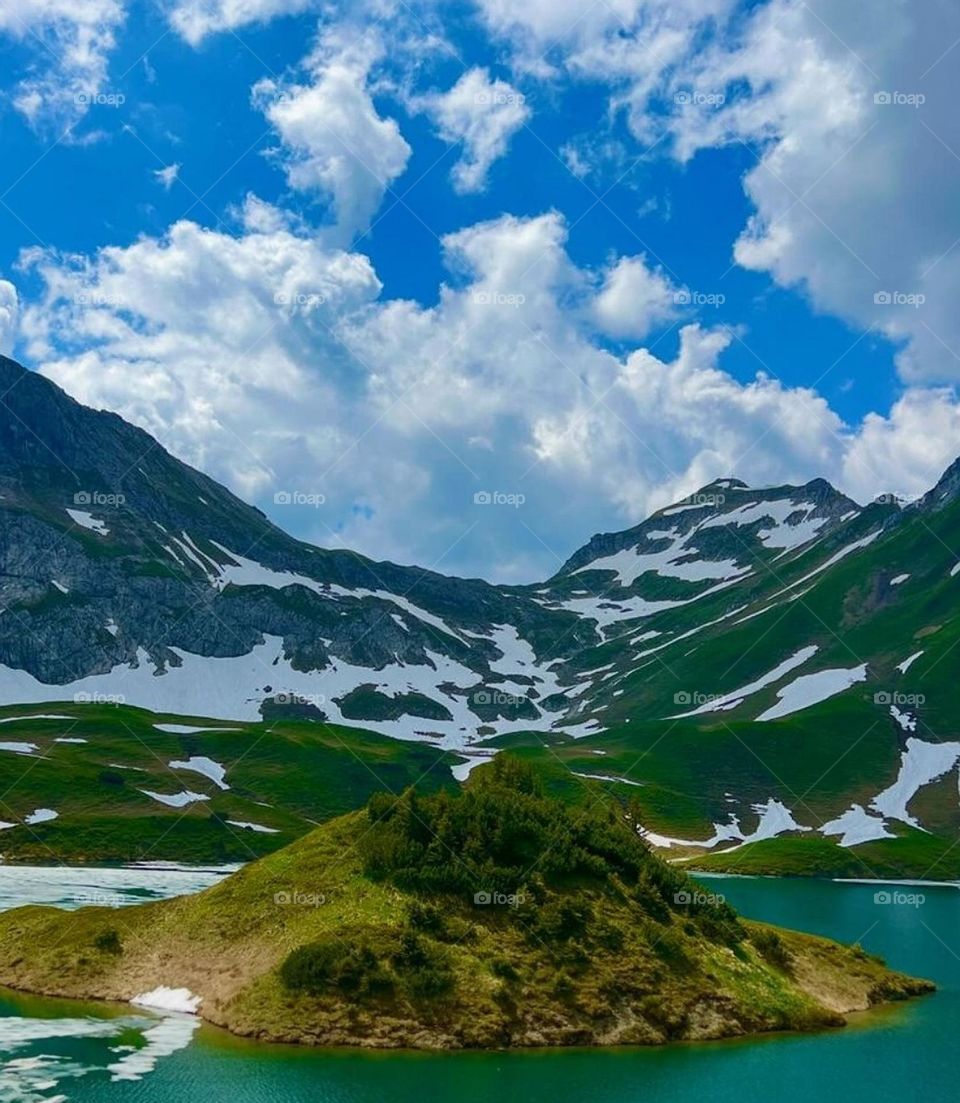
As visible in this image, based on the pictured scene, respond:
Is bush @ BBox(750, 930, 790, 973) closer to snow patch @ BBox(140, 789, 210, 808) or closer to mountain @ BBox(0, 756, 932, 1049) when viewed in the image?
mountain @ BBox(0, 756, 932, 1049)

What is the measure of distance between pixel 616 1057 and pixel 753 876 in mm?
140874

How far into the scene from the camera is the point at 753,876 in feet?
582

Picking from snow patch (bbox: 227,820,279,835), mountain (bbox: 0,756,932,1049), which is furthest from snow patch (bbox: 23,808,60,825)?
mountain (bbox: 0,756,932,1049)

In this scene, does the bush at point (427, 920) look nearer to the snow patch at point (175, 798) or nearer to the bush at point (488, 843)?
the bush at point (488, 843)

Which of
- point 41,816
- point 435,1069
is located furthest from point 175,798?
point 435,1069

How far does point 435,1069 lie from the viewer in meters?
44.1

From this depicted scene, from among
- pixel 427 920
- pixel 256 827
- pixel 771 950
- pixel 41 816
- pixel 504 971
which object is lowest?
pixel 771 950

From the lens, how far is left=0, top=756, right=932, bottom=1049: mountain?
4888cm

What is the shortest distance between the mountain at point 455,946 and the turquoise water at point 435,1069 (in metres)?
1.94

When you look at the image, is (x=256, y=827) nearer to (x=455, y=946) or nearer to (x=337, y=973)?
(x=455, y=946)

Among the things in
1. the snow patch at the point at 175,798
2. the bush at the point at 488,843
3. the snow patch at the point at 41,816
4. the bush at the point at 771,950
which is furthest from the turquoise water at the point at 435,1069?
the snow patch at the point at 175,798

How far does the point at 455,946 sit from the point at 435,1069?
329 inches

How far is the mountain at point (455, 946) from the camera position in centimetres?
4888

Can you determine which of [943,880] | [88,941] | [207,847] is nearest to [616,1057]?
[88,941]
